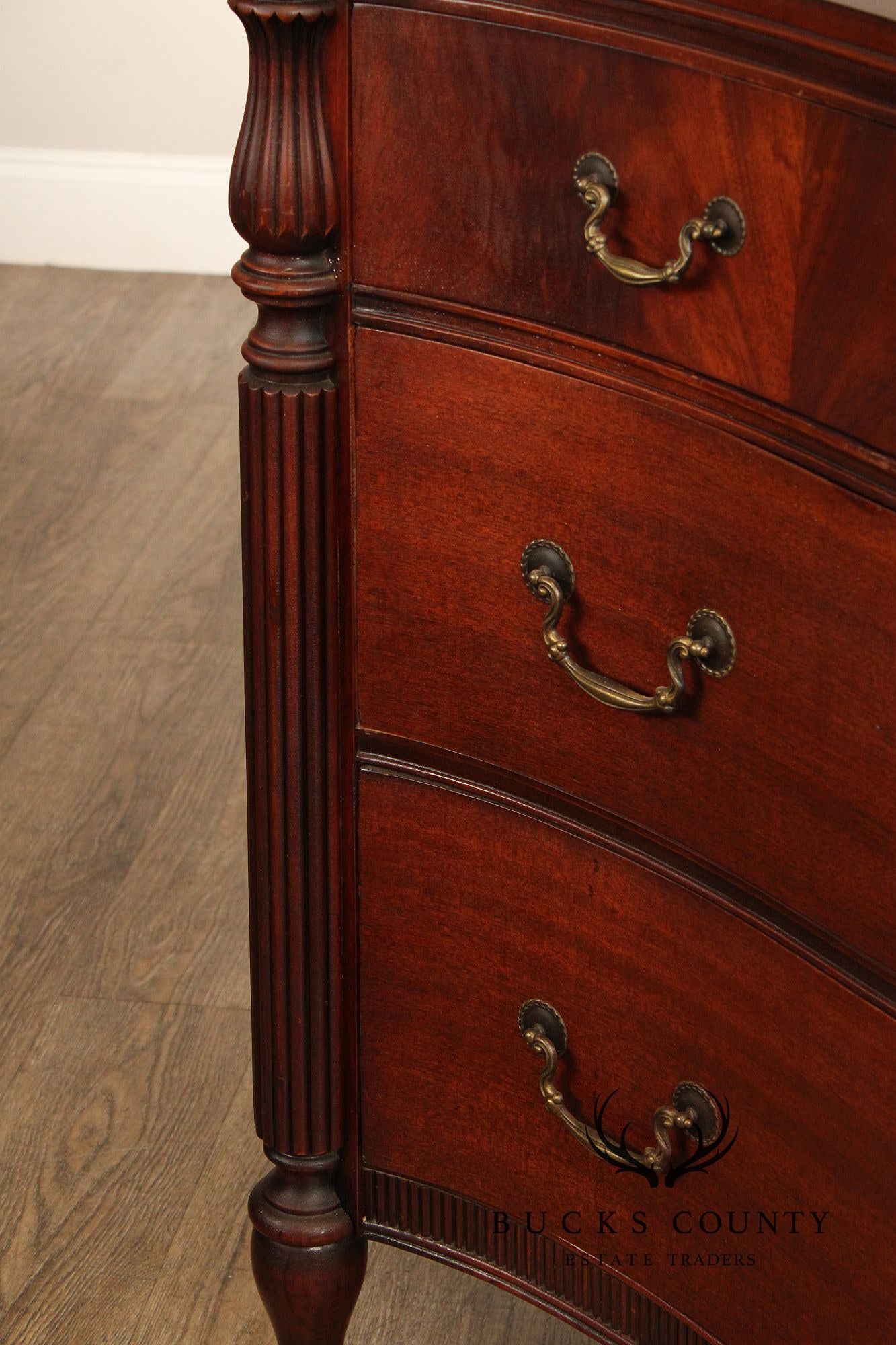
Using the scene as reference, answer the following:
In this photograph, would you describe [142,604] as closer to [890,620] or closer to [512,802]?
[512,802]

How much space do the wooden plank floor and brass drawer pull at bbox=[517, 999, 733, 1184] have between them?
1.29 feet

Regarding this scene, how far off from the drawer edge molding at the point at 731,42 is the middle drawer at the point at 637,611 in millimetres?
137

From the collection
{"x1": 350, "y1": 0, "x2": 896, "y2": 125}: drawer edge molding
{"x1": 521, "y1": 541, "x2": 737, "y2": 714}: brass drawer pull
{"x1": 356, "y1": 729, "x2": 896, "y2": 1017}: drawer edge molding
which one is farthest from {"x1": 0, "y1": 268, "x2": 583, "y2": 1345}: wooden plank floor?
{"x1": 350, "y1": 0, "x2": 896, "y2": 125}: drawer edge molding

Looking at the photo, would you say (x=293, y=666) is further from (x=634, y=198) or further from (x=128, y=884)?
(x=128, y=884)

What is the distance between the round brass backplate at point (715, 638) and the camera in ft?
2.22

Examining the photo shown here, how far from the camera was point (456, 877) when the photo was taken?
85cm

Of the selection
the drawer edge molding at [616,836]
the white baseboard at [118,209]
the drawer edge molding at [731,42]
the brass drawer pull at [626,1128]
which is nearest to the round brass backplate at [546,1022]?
the brass drawer pull at [626,1128]

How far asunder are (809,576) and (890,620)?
41 mm

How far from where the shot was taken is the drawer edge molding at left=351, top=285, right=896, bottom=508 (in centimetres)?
60

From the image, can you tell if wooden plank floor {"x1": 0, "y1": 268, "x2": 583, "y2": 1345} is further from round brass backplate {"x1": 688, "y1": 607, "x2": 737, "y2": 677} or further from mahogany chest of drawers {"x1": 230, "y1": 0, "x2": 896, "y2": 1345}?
round brass backplate {"x1": 688, "y1": 607, "x2": 737, "y2": 677}

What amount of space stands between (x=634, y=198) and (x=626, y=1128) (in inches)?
17.9

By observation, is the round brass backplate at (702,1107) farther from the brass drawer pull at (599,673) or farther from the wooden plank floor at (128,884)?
the wooden plank floor at (128,884)

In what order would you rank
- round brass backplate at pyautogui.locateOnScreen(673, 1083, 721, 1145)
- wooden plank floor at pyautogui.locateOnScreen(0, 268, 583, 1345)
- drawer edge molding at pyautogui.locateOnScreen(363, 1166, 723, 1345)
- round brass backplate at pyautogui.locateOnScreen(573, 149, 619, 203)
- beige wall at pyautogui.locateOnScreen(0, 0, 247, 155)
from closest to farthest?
1. round brass backplate at pyautogui.locateOnScreen(573, 149, 619, 203)
2. round brass backplate at pyautogui.locateOnScreen(673, 1083, 721, 1145)
3. drawer edge molding at pyautogui.locateOnScreen(363, 1166, 723, 1345)
4. wooden plank floor at pyautogui.locateOnScreen(0, 268, 583, 1345)
5. beige wall at pyautogui.locateOnScreen(0, 0, 247, 155)

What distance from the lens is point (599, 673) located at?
2.42ft
